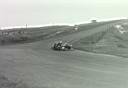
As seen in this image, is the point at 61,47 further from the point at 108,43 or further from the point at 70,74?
the point at 70,74

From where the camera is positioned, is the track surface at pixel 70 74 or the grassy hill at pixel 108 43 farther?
the grassy hill at pixel 108 43

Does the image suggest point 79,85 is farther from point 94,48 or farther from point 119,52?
point 94,48

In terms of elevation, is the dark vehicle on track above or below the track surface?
→ above

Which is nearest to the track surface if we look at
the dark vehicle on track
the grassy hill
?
the dark vehicle on track

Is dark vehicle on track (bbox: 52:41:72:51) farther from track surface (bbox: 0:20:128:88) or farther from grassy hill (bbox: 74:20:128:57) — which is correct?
track surface (bbox: 0:20:128:88)

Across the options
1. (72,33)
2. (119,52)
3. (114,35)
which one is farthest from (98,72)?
(72,33)

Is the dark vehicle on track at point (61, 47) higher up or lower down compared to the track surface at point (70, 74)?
higher up

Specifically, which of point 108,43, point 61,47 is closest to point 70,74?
point 61,47

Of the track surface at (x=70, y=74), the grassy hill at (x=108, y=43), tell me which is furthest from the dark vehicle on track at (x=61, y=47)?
the track surface at (x=70, y=74)

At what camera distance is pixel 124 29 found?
18.7 metres

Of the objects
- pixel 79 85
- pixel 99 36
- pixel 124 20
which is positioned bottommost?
pixel 79 85

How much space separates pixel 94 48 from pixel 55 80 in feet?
28.3

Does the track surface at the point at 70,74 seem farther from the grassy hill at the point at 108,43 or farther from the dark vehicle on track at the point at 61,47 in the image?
the grassy hill at the point at 108,43

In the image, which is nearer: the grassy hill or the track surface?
the track surface
